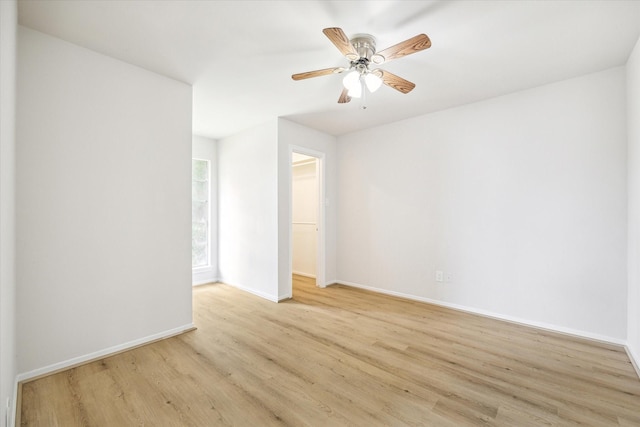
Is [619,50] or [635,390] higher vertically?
[619,50]

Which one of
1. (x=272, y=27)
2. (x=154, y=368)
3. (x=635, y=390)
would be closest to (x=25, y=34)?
(x=272, y=27)

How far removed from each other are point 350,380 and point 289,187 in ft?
8.62

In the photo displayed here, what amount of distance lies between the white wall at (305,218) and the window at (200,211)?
5.61 ft

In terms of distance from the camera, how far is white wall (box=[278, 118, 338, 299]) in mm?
3895

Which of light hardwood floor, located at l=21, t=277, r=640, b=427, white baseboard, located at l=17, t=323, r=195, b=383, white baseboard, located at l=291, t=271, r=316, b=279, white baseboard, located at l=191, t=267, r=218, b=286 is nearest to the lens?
light hardwood floor, located at l=21, t=277, r=640, b=427

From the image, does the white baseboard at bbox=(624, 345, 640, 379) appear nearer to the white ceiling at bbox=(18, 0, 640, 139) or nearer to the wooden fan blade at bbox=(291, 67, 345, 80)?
the white ceiling at bbox=(18, 0, 640, 139)

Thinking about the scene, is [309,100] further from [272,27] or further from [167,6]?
[167,6]

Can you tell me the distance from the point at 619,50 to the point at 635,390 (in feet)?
8.57

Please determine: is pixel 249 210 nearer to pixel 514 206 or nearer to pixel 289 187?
pixel 289 187

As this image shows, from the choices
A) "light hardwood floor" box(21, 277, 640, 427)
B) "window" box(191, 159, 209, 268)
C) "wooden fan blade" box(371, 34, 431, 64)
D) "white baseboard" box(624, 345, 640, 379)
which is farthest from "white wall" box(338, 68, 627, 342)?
"window" box(191, 159, 209, 268)

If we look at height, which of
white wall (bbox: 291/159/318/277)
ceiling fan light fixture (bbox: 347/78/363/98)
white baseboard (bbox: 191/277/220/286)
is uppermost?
ceiling fan light fixture (bbox: 347/78/363/98)

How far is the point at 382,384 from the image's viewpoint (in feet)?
6.52

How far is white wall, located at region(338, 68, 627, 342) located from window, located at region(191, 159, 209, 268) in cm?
283

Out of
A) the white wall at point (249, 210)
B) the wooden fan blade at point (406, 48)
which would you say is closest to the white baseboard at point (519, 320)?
the white wall at point (249, 210)
